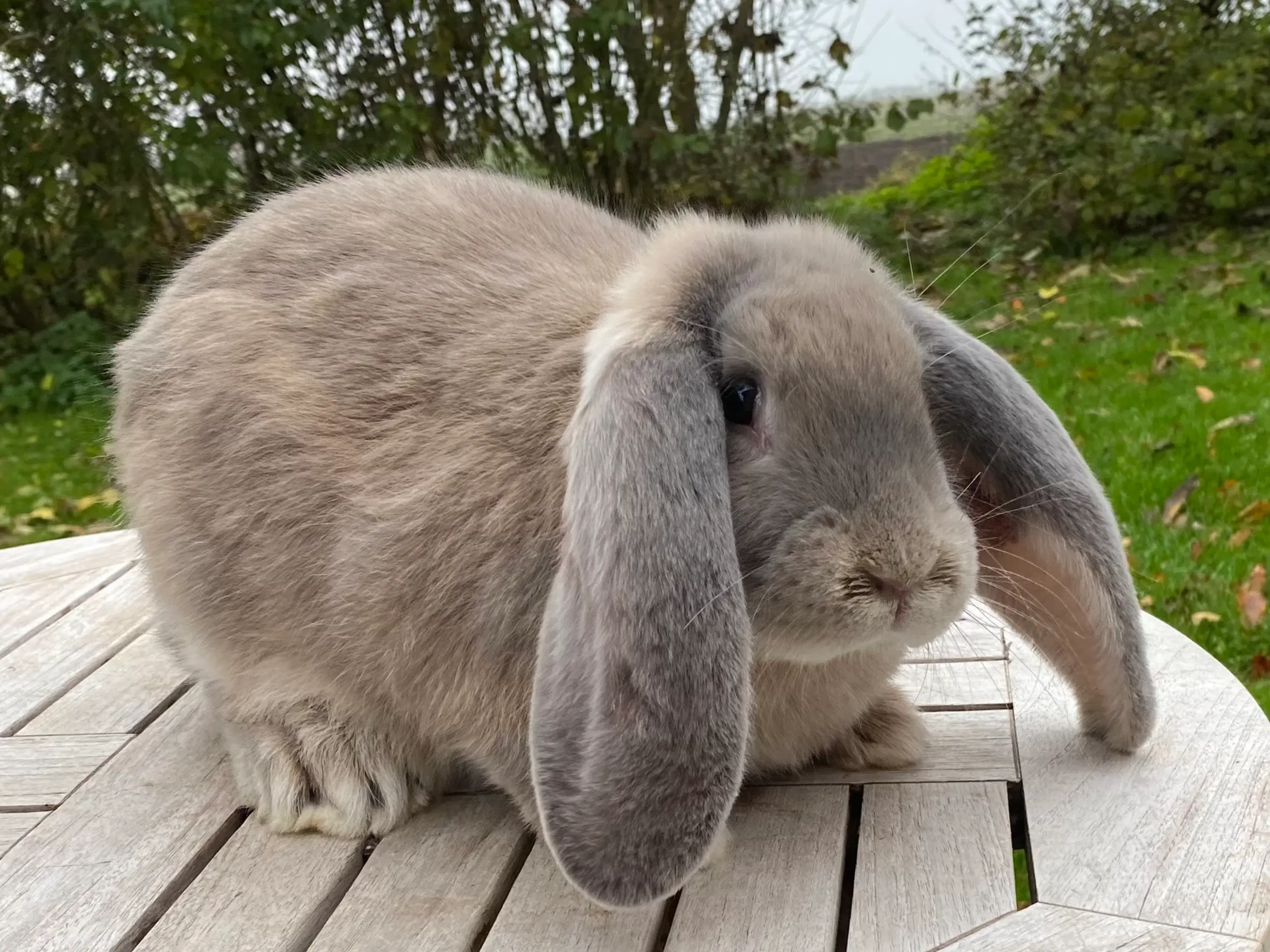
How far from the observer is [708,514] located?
1.38m

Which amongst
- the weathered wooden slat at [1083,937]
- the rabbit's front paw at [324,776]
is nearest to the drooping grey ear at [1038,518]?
the weathered wooden slat at [1083,937]

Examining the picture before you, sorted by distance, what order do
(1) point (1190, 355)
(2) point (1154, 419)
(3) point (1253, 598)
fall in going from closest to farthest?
(3) point (1253, 598) < (2) point (1154, 419) < (1) point (1190, 355)

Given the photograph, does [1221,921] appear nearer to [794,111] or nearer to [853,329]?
[853,329]

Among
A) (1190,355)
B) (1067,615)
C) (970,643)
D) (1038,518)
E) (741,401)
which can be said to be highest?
(741,401)

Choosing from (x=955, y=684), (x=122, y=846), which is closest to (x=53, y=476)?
(x=122, y=846)

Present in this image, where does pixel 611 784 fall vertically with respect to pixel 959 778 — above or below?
above

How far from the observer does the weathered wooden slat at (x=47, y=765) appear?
1948mm

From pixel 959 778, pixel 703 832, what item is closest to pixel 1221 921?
pixel 959 778

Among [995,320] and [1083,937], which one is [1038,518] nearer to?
[1083,937]

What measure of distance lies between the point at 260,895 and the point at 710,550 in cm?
78

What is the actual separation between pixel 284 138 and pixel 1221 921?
5583 mm

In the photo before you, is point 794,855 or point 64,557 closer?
point 794,855

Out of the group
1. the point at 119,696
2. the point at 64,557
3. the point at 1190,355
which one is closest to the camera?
the point at 119,696

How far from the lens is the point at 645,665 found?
1.36 metres
